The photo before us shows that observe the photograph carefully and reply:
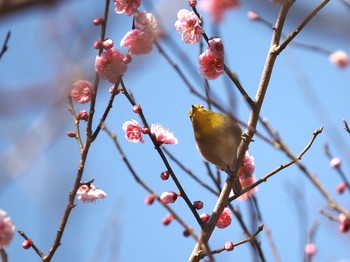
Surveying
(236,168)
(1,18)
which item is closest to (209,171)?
(236,168)

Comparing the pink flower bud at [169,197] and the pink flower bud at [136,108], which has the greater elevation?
the pink flower bud at [136,108]

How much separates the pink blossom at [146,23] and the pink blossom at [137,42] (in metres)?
0.03

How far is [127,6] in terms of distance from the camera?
2.88 metres

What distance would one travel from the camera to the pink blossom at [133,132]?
3.06 metres

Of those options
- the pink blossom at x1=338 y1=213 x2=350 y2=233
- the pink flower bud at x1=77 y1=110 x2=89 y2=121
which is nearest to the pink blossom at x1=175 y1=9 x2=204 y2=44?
the pink flower bud at x1=77 y1=110 x2=89 y2=121

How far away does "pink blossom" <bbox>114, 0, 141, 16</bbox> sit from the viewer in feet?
9.37

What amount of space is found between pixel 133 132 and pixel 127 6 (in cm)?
68

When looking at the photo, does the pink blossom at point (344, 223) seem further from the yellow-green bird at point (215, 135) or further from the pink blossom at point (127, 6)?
the pink blossom at point (127, 6)

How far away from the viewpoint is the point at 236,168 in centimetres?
271

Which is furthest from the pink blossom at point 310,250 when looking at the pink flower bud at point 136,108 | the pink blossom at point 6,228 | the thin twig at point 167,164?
the pink blossom at point 6,228

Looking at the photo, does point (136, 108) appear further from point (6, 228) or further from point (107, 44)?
point (6, 228)

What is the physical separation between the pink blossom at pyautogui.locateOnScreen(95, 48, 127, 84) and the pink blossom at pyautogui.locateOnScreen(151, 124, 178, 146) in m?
0.42

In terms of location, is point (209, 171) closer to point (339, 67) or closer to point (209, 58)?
point (209, 58)

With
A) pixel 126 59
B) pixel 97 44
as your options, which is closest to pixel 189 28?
pixel 126 59
